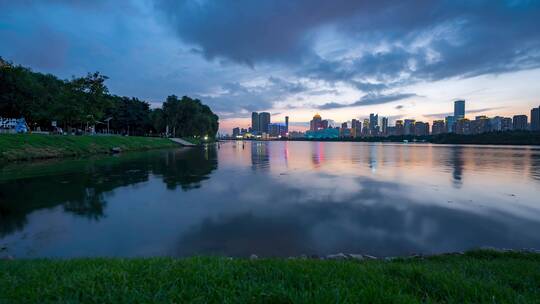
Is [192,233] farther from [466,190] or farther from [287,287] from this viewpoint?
[466,190]

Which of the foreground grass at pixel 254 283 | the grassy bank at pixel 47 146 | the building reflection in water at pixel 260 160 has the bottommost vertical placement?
the building reflection in water at pixel 260 160

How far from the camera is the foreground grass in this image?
13.9 ft

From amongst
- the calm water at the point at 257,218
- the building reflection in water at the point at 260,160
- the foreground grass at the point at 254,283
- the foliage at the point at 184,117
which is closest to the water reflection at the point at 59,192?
the calm water at the point at 257,218

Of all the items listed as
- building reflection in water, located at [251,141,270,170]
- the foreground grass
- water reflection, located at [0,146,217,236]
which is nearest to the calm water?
water reflection, located at [0,146,217,236]

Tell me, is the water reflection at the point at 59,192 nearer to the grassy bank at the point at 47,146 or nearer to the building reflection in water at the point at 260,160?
the building reflection in water at the point at 260,160

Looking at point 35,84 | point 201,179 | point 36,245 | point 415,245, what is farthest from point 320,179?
point 35,84

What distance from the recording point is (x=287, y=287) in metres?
4.65

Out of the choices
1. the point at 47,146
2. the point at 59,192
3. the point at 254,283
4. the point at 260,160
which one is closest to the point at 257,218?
the point at 254,283

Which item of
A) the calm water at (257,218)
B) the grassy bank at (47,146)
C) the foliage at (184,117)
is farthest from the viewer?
the foliage at (184,117)

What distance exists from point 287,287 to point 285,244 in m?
5.08

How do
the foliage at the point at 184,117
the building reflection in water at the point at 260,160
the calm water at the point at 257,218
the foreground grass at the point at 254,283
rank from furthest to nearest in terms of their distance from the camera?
the foliage at the point at 184,117, the building reflection in water at the point at 260,160, the calm water at the point at 257,218, the foreground grass at the point at 254,283

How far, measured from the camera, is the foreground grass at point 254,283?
13.9 ft

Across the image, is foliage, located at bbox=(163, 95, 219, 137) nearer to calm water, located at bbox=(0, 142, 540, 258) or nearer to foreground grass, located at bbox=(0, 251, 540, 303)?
calm water, located at bbox=(0, 142, 540, 258)

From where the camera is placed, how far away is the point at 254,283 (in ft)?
15.5
